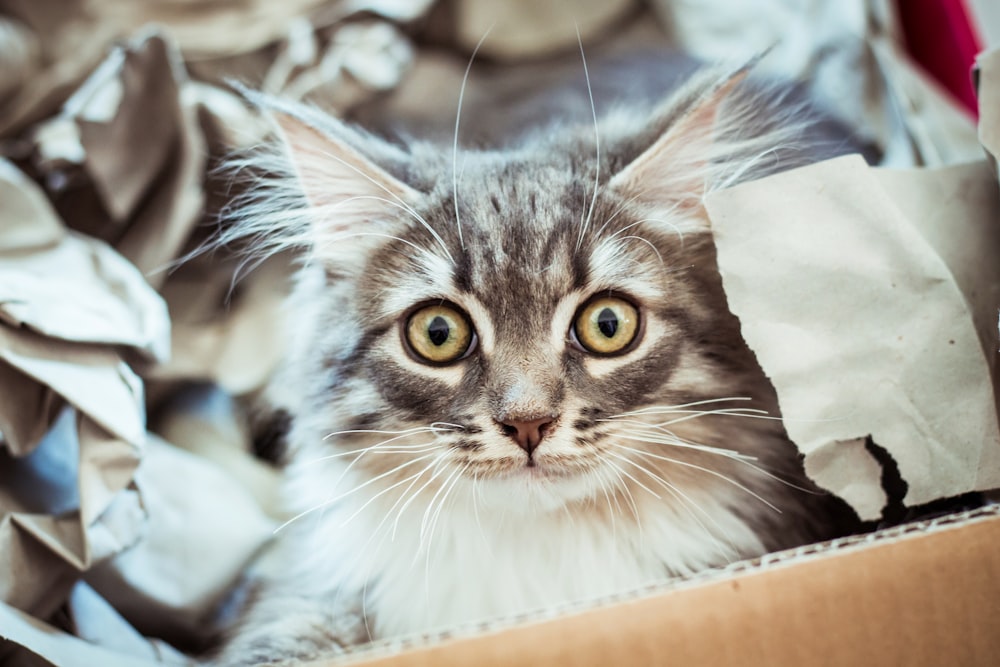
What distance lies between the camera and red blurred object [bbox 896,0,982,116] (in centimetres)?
184

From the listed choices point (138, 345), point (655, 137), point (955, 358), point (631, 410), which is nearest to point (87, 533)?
point (138, 345)

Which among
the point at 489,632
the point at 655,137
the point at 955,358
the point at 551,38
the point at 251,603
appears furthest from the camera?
the point at 551,38

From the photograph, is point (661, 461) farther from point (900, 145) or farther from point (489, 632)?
point (900, 145)

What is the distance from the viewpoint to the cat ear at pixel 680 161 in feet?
3.38

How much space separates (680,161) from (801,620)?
66cm

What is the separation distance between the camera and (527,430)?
956mm

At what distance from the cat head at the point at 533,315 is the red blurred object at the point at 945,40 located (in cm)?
104

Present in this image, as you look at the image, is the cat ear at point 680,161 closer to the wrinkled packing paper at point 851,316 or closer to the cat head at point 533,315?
the cat head at point 533,315

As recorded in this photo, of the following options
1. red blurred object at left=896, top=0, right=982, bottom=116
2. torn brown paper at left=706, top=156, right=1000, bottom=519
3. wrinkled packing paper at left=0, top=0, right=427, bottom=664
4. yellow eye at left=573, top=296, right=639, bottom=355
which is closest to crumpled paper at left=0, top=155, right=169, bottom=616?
wrinkled packing paper at left=0, top=0, right=427, bottom=664

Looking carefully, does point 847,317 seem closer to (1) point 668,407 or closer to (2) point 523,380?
(1) point 668,407

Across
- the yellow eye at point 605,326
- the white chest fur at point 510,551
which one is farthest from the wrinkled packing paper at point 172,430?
the yellow eye at point 605,326

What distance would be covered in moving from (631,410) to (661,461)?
0.13m

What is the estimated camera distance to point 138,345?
120cm

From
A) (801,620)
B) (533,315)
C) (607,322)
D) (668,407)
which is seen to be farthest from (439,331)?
(801,620)
